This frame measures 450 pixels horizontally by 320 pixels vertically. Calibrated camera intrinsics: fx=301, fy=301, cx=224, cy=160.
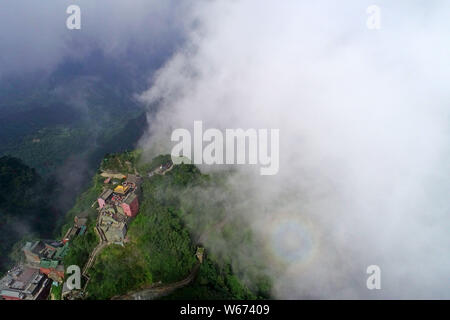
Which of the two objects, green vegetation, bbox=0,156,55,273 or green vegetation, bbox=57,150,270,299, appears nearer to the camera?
green vegetation, bbox=57,150,270,299

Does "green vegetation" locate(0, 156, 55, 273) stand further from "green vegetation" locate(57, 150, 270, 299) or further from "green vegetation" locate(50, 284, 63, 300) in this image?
"green vegetation" locate(50, 284, 63, 300)

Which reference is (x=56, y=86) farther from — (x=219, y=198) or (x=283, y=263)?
(x=283, y=263)

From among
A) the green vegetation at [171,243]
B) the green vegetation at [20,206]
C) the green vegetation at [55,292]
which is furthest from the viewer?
the green vegetation at [20,206]

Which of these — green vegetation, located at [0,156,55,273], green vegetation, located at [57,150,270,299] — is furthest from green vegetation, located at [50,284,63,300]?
green vegetation, located at [0,156,55,273]

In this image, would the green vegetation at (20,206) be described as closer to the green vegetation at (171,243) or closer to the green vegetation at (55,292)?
the green vegetation at (171,243)

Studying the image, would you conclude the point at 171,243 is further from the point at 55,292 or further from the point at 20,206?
the point at 20,206

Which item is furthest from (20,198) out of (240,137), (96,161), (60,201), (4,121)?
(4,121)

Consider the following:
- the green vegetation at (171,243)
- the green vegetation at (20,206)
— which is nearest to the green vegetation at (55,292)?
the green vegetation at (171,243)

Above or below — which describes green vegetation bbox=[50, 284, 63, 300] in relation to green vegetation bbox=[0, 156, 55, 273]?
below

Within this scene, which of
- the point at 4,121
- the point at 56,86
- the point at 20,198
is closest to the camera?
the point at 20,198

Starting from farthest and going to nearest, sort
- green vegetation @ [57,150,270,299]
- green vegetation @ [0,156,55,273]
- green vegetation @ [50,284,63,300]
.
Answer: green vegetation @ [0,156,55,273] < green vegetation @ [57,150,270,299] < green vegetation @ [50,284,63,300]

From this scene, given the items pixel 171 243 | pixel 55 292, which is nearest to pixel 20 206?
pixel 55 292
